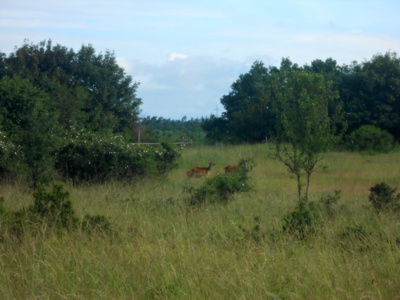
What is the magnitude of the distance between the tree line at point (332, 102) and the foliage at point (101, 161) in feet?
60.6

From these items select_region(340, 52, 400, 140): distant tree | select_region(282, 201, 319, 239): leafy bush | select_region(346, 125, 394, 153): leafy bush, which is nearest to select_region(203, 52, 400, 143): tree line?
select_region(340, 52, 400, 140): distant tree

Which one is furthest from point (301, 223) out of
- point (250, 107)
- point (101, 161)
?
point (250, 107)

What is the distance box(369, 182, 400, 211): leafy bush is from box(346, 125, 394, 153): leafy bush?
74.1 feet

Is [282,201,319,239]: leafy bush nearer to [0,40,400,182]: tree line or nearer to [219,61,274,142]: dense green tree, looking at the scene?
[0,40,400,182]: tree line

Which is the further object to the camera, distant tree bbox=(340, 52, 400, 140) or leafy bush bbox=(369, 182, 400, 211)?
distant tree bbox=(340, 52, 400, 140)

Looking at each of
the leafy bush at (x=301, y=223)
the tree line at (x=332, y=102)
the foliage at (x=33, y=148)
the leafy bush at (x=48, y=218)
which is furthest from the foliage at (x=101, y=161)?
the tree line at (x=332, y=102)

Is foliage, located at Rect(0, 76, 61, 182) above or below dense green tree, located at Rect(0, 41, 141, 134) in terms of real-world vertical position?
below

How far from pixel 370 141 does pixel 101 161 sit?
2150 cm

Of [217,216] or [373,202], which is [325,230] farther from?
[373,202]

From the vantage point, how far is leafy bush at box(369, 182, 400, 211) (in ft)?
31.1

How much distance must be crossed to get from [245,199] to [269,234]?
537cm

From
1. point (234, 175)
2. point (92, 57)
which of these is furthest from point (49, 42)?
point (234, 175)

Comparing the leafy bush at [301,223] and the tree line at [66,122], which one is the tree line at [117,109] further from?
the leafy bush at [301,223]

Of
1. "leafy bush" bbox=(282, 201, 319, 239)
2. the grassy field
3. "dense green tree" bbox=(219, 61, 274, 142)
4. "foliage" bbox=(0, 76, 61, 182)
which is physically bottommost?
the grassy field
